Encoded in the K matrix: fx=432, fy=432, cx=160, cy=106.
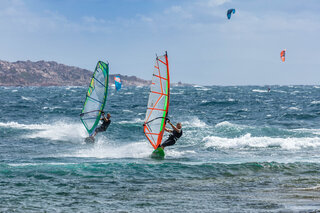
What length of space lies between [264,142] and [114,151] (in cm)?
738

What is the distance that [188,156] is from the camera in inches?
683

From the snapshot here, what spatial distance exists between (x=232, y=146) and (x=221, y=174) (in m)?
7.02

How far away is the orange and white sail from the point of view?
15156mm

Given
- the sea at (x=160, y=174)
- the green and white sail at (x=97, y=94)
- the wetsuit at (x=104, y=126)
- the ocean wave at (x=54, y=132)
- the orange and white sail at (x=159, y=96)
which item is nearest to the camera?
the sea at (x=160, y=174)

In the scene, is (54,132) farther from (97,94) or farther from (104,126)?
(97,94)

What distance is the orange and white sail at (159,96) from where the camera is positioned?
1516 cm

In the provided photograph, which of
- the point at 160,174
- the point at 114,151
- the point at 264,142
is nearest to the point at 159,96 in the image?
the point at 160,174

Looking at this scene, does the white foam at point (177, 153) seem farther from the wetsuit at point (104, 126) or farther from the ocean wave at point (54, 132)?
the ocean wave at point (54, 132)

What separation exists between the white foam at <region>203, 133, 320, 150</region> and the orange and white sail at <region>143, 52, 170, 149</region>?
18.6 ft

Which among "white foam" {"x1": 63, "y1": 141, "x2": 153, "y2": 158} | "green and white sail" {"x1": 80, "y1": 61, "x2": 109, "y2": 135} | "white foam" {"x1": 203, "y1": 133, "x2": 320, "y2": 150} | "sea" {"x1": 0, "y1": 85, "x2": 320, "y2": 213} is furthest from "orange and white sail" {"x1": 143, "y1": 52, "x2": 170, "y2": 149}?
"white foam" {"x1": 203, "y1": 133, "x2": 320, "y2": 150}

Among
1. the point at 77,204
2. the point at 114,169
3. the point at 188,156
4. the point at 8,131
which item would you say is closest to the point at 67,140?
the point at 8,131

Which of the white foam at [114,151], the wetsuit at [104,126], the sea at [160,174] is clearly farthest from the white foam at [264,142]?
the wetsuit at [104,126]

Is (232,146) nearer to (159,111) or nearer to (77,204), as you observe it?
(159,111)

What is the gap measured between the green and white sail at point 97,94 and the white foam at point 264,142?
5.39 metres
